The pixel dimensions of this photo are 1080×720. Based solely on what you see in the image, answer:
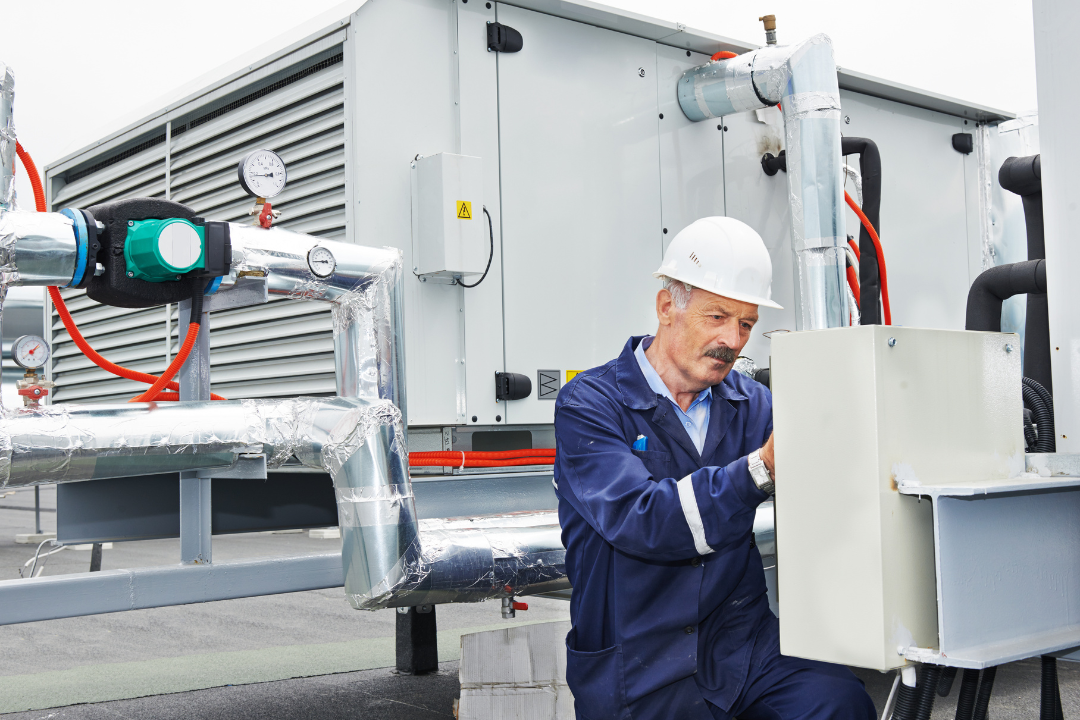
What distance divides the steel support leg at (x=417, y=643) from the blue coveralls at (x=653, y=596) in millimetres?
1909

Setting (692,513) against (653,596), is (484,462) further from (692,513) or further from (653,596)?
(692,513)

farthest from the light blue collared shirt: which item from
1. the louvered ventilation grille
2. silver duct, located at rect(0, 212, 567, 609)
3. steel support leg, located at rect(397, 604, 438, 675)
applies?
steel support leg, located at rect(397, 604, 438, 675)

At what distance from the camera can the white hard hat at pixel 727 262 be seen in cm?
208

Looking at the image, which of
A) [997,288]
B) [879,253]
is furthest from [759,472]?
[879,253]

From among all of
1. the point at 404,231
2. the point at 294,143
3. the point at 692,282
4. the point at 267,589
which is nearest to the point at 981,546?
the point at 692,282

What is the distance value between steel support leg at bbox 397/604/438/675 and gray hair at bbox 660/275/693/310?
2169 mm

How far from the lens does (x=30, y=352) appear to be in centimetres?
347

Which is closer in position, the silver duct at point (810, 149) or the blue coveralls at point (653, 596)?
the blue coveralls at point (653, 596)

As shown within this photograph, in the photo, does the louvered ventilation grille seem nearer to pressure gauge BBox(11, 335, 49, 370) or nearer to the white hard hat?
pressure gauge BBox(11, 335, 49, 370)

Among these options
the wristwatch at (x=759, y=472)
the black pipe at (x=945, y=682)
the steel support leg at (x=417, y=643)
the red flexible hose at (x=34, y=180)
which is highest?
the red flexible hose at (x=34, y=180)

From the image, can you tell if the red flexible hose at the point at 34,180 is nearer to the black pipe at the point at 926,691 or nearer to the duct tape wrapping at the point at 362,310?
the duct tape wrapping at the point at 362,310

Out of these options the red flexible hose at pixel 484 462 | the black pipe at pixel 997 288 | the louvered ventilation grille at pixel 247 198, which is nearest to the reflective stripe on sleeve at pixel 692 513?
the red flexible hose at pixel 484 462

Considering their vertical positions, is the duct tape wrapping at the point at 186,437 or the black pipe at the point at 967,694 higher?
the duct tape wrapping at the point at 186,437

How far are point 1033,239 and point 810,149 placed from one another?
1098 mm
